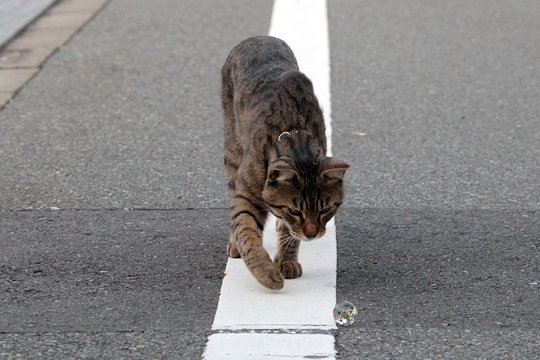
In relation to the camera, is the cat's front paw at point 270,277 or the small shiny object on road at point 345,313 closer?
the small shiny object on road at point 345,313

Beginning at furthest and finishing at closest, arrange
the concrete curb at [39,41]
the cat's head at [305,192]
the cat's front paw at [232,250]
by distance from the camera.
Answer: the concrete curb at [39,41] < the cat's front paw at [232,250] < the cat's head at [305,192]

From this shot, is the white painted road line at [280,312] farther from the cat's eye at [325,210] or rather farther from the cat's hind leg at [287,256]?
the cat's eye at [325,210]

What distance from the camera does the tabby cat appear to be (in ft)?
17.0

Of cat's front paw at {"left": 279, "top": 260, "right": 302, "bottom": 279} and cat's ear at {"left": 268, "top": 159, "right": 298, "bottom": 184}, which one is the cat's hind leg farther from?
cat's ear at {"left": 268, "top": 159, "right": 298, "bottom": 184}

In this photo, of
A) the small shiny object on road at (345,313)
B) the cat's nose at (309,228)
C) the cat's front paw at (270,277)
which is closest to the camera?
the small shiny object on road at (345,313)

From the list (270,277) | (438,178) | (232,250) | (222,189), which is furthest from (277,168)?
(438,178)

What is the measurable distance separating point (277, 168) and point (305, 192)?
0.62ft

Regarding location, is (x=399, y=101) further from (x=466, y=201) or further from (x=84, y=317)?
(x=84, y=317)

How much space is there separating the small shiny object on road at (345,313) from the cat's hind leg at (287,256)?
1.55ft

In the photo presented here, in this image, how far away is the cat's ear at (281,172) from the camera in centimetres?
508

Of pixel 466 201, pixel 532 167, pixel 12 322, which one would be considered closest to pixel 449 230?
pixel 466 201

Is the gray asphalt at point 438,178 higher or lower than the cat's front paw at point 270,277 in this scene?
lower

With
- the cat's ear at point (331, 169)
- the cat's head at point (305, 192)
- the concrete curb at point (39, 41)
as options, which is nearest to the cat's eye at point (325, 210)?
the cat's head at point (305, 192)

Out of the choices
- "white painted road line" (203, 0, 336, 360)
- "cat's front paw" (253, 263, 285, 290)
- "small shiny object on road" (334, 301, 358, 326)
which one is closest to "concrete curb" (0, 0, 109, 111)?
"white painted road line" (203, 0, 336, 360)
